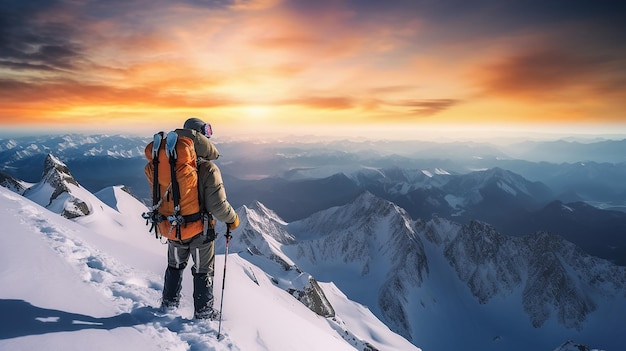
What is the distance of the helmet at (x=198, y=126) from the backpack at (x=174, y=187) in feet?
2.11

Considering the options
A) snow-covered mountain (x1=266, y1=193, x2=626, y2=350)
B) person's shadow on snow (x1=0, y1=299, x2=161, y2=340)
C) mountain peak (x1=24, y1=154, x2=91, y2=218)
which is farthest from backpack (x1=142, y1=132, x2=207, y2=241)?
snow-covered mountain (x1=266, y1=193, x2=626, y2=350)

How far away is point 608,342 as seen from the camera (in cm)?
14775

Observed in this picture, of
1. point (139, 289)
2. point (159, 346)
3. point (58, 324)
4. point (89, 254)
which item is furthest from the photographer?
point (89, 254)

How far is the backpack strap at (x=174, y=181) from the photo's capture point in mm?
6012

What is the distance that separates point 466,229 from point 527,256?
3459 centimetres

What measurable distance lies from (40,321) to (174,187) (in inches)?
117

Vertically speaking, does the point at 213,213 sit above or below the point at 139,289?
above

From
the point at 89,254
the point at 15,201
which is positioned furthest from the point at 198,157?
the point at 15,201

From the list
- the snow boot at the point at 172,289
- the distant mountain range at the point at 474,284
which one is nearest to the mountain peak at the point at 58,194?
the snow boot at the point at 172,289

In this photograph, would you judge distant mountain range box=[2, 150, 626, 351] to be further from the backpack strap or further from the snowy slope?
the backpack strap

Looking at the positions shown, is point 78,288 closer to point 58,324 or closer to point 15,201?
point 58,324

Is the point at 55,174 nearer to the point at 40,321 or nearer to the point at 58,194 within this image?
the point at 58,194

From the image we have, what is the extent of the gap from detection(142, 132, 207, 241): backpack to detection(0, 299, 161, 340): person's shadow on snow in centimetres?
190

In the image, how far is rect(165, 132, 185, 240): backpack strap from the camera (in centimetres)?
601
